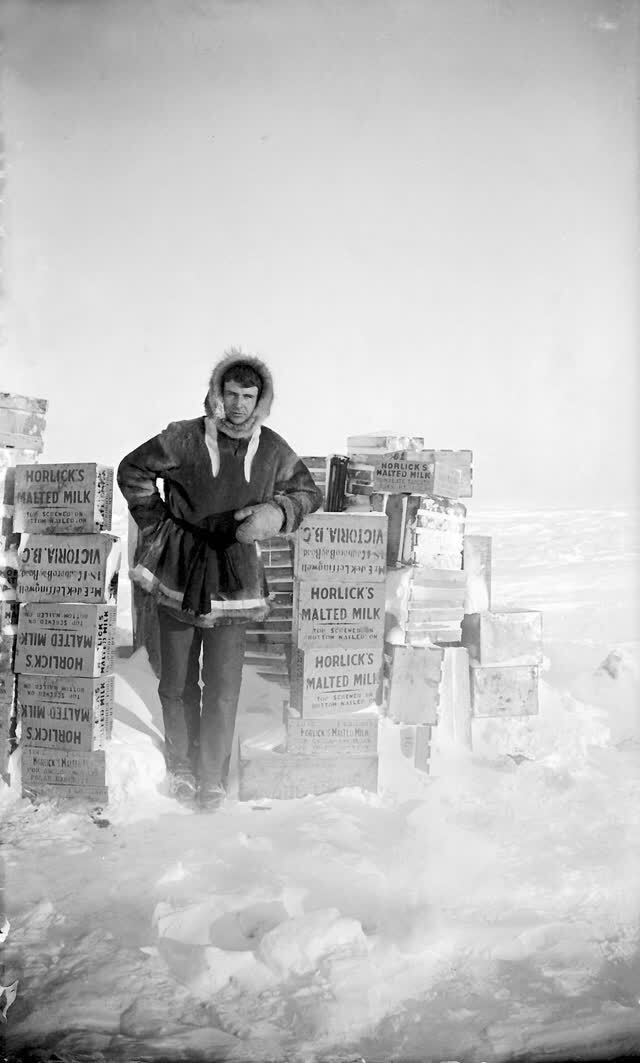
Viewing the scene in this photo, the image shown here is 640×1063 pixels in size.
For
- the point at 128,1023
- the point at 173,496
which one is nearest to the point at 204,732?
the point at 173,496

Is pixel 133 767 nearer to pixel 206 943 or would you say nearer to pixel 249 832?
pixel 249 832

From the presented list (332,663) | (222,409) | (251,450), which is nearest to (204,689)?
(332,663)

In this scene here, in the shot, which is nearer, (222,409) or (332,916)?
(332,916)

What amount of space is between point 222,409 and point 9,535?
1.04 meters

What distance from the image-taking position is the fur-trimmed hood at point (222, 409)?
305 centimetres

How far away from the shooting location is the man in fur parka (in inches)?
120

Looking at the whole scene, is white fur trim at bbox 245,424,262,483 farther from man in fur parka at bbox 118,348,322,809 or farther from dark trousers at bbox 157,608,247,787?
dark trousers at bbox 157,608,247,787

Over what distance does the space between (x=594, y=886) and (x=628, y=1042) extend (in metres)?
0.66

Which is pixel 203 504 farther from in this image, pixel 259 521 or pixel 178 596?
pixel 178 596

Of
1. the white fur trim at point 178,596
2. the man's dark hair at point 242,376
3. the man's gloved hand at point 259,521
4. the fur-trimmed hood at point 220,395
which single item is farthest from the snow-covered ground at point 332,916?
the man's dark hair at point 242,376

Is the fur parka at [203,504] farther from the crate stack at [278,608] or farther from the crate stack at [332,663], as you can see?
the crate stack at [278,608]

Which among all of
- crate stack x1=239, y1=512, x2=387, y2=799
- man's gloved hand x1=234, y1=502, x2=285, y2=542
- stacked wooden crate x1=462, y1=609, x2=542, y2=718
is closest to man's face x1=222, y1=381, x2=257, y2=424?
man's gloved hand x1=234, y1=502, x2=285, y2=542

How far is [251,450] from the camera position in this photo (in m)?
3.09

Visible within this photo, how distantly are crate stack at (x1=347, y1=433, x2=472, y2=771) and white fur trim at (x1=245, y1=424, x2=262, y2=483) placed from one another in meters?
0.80
